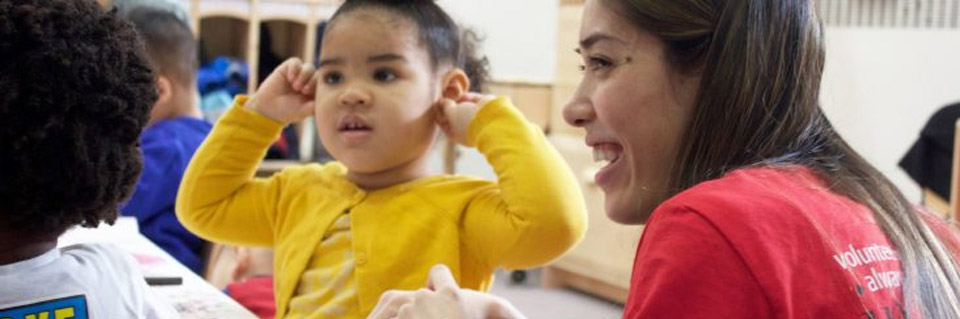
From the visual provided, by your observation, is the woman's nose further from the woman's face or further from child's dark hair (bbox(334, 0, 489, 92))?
child's dark hair (bbox(334, 0, 489, 92))

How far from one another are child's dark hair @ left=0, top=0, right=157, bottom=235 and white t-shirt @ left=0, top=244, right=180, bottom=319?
3 cm

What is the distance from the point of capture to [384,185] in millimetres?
1496

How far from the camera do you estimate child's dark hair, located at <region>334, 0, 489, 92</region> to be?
150cm

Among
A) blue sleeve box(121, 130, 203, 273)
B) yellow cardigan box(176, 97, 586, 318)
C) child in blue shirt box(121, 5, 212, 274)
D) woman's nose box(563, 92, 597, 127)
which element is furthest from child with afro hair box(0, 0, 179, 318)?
blue sleeve box(121, 130, 203, 273)

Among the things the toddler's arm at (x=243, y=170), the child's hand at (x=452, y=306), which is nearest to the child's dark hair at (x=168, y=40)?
the toddler's arm at (x=243, y=170)

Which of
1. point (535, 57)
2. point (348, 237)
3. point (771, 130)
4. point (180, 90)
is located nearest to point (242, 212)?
point (348, 237)

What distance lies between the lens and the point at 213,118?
3896 mm

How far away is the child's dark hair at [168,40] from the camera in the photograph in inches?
101

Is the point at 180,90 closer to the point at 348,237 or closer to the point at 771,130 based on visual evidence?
the point at 348,237

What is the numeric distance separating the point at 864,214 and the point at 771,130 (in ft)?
0.38

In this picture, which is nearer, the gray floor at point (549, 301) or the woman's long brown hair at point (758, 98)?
the woman's long brown hair at point (758, 98)

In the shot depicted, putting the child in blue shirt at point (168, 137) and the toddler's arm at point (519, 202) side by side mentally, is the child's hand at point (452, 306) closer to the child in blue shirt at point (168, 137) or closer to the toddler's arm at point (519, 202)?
the toddler's arm at point (519, 202)

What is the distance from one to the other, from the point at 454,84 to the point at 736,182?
2.44ft

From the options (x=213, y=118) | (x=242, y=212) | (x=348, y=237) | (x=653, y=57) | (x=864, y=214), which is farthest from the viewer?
(x=213, y=118)
